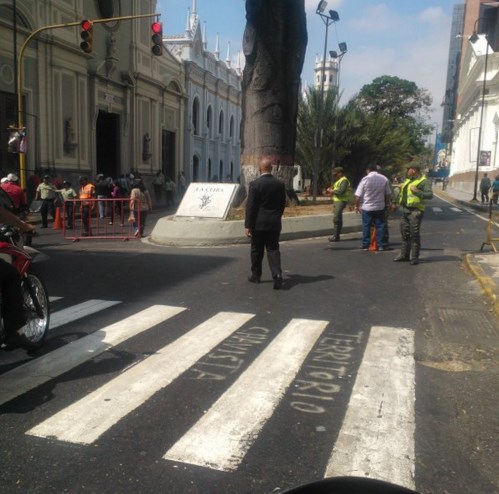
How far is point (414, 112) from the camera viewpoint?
3130 inches

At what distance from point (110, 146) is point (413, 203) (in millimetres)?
22397

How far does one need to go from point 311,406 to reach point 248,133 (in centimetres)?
1235

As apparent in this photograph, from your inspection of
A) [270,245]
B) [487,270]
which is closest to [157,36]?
[270,245]

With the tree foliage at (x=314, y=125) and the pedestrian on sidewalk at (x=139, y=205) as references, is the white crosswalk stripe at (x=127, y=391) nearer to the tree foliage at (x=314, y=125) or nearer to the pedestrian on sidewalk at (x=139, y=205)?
the pedestrian on sidewalk at (x=139, y=205)

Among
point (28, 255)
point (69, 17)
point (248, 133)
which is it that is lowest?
point (28, 255)

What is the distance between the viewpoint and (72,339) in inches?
214

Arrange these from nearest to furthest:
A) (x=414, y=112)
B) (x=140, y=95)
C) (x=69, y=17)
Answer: (x=69, y=17), (x=140, y=95), (x=414, y=112)

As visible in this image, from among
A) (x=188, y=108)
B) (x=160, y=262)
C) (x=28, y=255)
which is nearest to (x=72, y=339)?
(x=28, y=255)

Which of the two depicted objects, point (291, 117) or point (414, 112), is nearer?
point (291, 117)

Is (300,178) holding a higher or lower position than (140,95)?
lower

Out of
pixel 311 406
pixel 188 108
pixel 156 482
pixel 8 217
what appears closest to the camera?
pixel 156 482

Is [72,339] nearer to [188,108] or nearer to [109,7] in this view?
[109,7]

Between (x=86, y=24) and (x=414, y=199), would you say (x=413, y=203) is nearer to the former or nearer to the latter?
(x=414, y=199)

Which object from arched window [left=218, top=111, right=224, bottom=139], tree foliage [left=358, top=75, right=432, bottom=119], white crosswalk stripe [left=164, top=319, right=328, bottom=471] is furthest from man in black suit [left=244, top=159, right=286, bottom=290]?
tree foliage [left=358, top=75, right=432, bottom=119]
